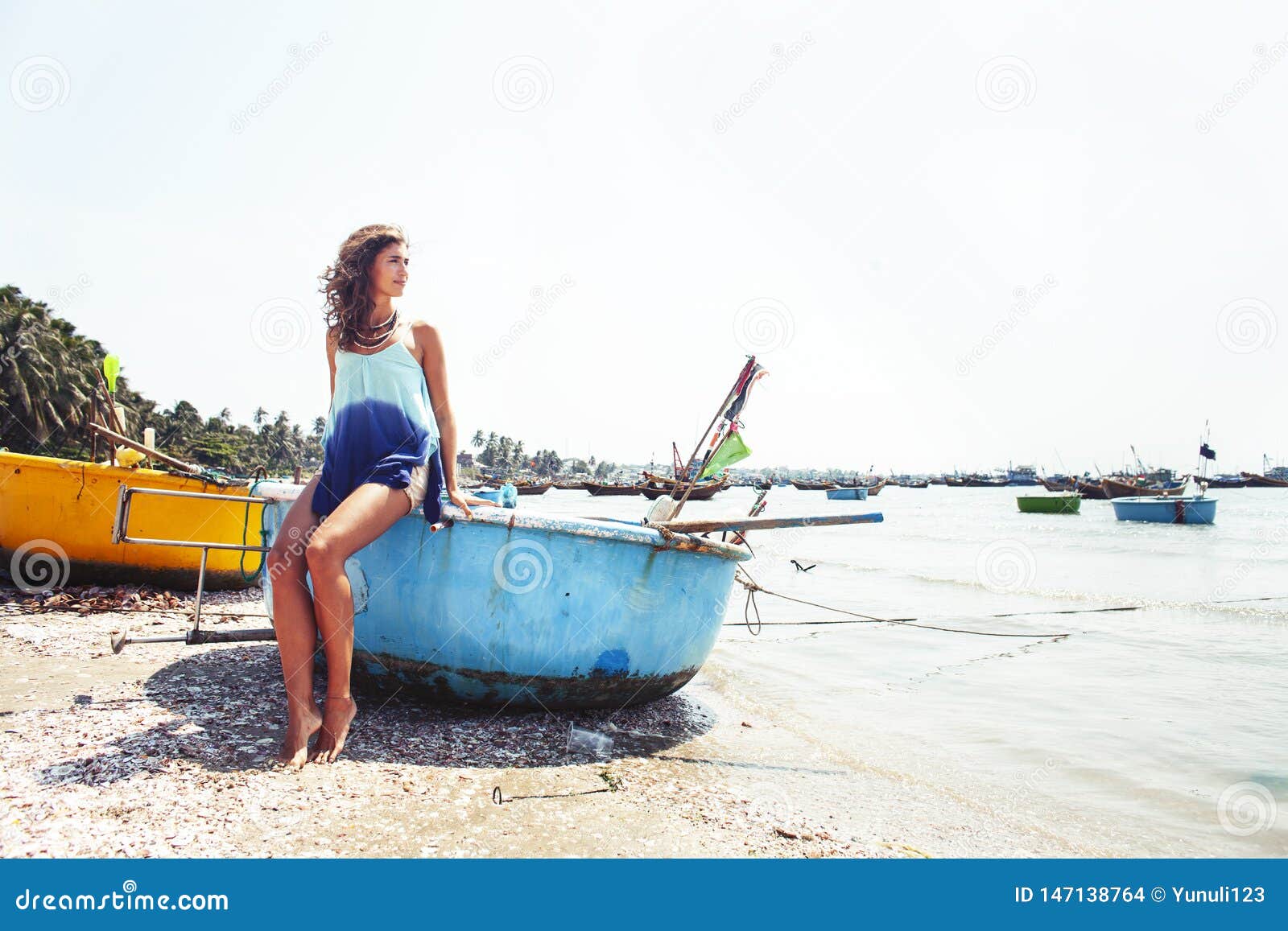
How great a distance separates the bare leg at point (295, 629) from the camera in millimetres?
2957

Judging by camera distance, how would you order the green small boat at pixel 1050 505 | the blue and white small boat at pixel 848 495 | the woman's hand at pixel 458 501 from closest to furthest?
the woman's hand at pixel 458 501, the green small boat at pixel 1050 505, the blue and white small boat at pixel 848 495

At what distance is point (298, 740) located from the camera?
2.93 meters

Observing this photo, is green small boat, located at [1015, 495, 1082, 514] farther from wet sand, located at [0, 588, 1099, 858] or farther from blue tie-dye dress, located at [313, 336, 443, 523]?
blue tie-dye dress, located at [313, 336, 443, 523]

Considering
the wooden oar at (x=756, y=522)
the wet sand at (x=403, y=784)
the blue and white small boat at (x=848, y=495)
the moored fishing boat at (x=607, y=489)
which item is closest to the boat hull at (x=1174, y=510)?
the wet sand at (x=403, y=784)

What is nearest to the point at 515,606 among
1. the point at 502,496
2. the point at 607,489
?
the point at 502,496

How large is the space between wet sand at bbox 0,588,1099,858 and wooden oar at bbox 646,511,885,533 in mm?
1151

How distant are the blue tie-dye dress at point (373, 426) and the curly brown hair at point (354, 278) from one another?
14cm

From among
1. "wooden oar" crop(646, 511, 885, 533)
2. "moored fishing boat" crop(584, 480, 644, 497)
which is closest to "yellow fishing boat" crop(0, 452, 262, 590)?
"wooden oar" crop(646, 511, 885, 533)

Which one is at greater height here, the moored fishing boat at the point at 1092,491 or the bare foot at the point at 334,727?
the moored fishing boat at the point at 1092,491

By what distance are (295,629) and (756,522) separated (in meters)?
2.24

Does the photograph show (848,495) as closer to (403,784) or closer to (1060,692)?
(1060,692)

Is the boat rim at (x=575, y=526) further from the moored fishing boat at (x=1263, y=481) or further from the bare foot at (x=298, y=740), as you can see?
the moored fishing boat at (x=1263, y=481)

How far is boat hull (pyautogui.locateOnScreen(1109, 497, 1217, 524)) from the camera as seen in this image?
31.9 m

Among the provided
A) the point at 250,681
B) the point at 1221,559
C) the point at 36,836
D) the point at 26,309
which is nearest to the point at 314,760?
the point at 36,836
